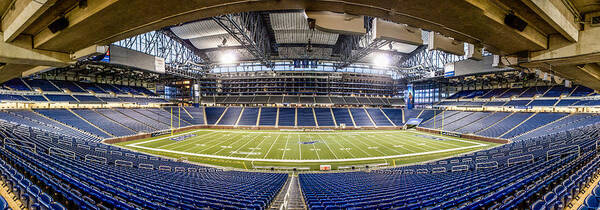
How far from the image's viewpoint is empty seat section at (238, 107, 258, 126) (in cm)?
3990

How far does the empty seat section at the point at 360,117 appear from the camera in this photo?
135 feet

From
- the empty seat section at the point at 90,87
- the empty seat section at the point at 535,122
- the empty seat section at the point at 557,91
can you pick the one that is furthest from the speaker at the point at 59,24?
the empty seat section at the point at 557,91

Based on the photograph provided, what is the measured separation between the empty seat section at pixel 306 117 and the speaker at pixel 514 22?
36.1m

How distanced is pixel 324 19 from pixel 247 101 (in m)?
44.7

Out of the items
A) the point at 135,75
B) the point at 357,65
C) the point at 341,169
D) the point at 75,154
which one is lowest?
the point at 341,169

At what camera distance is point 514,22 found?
15.0 feet

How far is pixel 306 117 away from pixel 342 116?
25.6 ft

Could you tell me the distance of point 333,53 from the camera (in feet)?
139

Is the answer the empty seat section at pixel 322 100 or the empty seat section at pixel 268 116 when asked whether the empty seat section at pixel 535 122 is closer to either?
the empty seat section at pixel 322 100

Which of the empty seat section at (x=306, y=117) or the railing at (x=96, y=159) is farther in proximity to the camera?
the empty seat section at (x=306, y=117)

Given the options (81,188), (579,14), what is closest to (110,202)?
(81,188)

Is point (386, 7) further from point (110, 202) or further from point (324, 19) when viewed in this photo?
point (110, 202)

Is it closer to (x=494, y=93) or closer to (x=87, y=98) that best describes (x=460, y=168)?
(x=494, y=93)

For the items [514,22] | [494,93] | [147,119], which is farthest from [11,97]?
[494,93]
